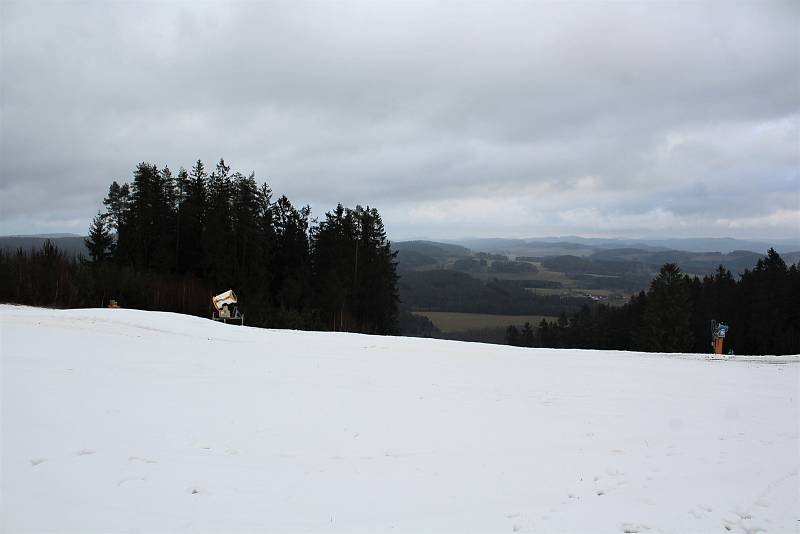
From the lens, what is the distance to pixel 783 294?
46.5 meters

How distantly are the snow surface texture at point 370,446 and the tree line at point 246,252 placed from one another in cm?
2312

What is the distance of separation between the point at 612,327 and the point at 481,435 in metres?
57.1

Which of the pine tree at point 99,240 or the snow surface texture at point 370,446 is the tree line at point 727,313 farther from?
the pine tree at point 99,240

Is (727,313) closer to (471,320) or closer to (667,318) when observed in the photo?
(667,318)

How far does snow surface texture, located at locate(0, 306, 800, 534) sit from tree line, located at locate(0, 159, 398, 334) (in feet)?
75.8

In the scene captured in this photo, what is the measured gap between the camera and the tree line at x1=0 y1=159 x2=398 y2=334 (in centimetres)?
3953

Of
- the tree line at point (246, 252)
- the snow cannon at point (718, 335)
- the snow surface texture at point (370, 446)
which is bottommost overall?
the snow surface texture at point (370, 446)

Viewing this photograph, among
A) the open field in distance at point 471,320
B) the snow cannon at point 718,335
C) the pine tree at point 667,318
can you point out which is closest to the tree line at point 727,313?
the pine tree at point 667,318

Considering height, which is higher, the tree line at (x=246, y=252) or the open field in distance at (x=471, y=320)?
the tree line at (x=246, y=252)

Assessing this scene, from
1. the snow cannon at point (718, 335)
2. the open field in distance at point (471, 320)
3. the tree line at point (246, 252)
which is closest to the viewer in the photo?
the snow cannon at point (718, 335)

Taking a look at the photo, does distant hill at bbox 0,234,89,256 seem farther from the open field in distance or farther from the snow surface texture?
the open field in distance

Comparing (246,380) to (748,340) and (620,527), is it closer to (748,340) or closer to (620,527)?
(620,527)

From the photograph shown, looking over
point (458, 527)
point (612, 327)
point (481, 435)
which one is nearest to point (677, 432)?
point (481, 435)

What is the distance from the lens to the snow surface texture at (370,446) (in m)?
5.30
